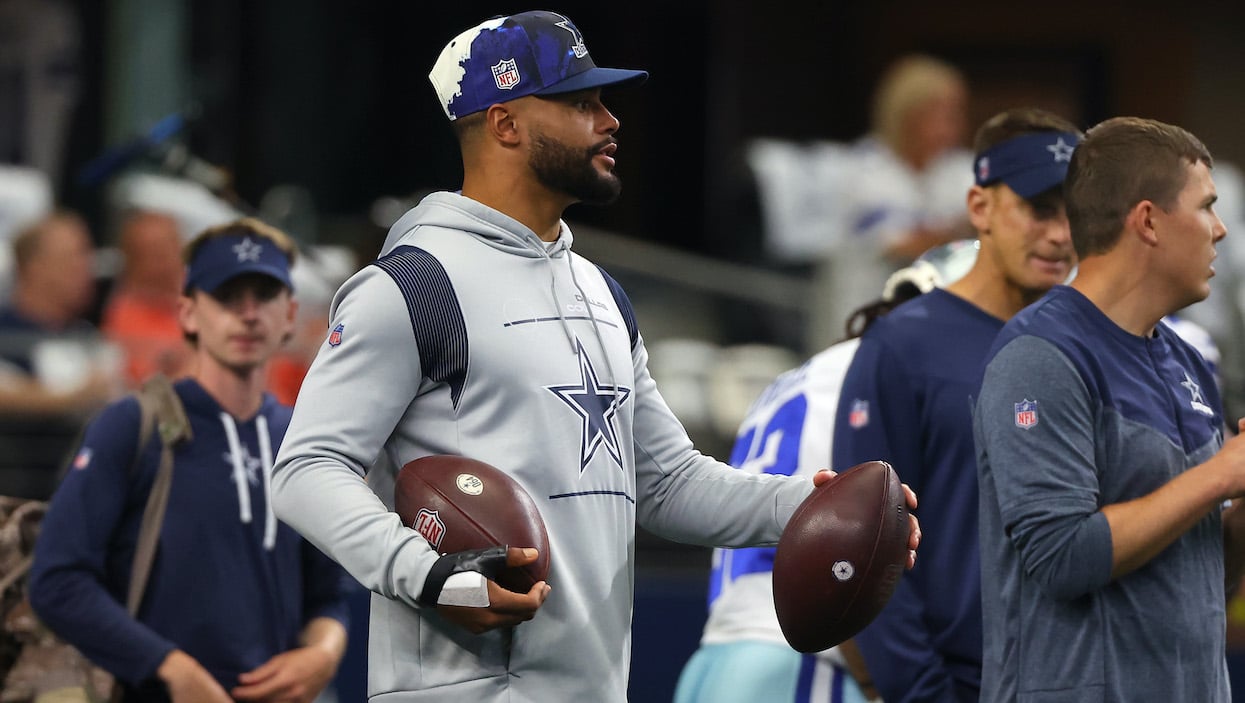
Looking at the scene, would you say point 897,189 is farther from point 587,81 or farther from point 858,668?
point 587,81

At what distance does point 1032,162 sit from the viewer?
464cm

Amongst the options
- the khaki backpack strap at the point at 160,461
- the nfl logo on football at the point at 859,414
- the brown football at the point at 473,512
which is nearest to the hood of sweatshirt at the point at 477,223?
the brown football at the point at 473,512

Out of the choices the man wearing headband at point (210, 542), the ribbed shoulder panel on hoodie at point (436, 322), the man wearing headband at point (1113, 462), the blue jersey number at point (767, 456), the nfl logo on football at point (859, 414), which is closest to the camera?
the ribbed shoulder panel on hoodie at point (436, 322)

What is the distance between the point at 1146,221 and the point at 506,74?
1316 mm

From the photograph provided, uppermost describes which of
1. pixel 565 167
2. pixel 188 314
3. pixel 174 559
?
pixel 565 167

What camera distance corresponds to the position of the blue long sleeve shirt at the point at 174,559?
4.68m

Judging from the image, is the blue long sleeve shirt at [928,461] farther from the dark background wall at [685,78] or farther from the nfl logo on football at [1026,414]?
the dark background wall at [685,78]

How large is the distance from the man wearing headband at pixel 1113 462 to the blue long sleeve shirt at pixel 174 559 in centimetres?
196

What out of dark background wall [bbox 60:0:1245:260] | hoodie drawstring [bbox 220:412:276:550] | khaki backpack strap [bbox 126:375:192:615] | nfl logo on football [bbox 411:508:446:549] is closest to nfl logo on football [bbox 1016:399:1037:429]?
nfl logo on football [bbox 411:508:446:549]

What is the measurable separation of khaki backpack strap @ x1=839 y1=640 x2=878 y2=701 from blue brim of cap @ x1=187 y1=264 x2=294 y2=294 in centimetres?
180

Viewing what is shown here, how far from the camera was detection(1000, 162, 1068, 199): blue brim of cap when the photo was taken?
4598 mm

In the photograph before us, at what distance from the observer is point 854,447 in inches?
181

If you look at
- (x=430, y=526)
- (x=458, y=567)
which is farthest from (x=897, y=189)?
(x=458, y=567)

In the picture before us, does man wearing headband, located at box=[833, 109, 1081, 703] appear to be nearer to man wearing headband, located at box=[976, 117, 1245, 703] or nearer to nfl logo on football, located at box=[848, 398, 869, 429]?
nfl logo on football, located at box=[848, 398, 869, 429]
